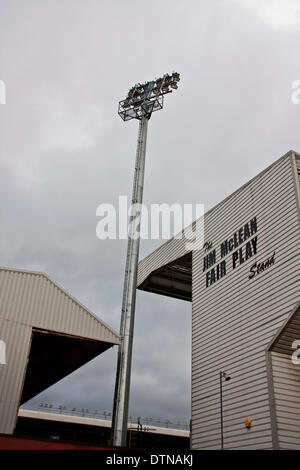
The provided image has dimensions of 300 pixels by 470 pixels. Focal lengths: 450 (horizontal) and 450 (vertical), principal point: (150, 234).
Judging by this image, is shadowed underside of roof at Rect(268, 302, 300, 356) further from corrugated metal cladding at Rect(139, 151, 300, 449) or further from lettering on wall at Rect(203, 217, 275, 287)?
lettering on wall at Rect(203, 217, 275, 287)

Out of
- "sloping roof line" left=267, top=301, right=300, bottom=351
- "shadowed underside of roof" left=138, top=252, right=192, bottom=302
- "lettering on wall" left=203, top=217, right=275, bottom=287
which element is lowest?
"sloping roof line" left=267, top=301, right=300, bottom=351

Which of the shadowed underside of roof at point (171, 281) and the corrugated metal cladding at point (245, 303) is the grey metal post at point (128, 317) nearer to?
the corrugated metal cladding at point (245, 303)

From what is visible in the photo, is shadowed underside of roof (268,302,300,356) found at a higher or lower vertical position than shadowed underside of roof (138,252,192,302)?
lower

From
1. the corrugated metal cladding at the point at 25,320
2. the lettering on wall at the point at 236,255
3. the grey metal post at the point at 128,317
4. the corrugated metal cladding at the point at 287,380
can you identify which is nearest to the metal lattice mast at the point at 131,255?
the grey metal post at the point at 128,317

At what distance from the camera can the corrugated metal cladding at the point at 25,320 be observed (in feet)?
68.5

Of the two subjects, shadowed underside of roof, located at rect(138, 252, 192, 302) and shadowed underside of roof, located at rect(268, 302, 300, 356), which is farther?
shadowed underside of roof, located at rect(138, 252, 192, 302)

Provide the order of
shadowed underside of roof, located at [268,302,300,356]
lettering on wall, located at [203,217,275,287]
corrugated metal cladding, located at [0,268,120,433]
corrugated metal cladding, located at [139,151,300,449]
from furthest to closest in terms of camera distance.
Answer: lettering on wall, located at [203,217,275,287] → corrugated metal cladding, located at [139,151,300,449] → shadowed underside of roof, located at [268,302,300,356] → corrugated metal cladding, located at [0,268,120,433]

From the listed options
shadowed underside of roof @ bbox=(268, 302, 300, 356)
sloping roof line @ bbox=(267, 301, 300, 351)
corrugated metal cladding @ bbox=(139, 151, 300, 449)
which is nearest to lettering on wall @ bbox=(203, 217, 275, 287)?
corrugated metal cladding @ bbox=(139, 151, 300, 449)

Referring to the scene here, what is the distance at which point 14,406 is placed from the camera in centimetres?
2066

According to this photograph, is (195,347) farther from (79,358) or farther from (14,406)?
(14,406)

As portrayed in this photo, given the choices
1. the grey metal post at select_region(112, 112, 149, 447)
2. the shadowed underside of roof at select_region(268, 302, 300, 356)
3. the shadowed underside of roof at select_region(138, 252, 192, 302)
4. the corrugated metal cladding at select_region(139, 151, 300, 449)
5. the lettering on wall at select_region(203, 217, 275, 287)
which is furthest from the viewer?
the shadowed underside of roof at select_region(138, 252, 192, 302)

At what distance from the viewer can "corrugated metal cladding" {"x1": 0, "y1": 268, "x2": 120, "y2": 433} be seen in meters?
20.9
